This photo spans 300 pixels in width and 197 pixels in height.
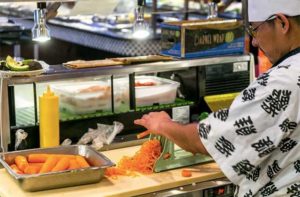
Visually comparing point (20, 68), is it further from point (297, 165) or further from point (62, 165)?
point (297, 165)

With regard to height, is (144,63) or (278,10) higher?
(278,10)

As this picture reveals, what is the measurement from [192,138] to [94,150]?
2.18 feet

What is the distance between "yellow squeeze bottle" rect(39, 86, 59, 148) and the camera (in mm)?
2951

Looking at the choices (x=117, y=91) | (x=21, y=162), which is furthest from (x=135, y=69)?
(x=21, y=162)

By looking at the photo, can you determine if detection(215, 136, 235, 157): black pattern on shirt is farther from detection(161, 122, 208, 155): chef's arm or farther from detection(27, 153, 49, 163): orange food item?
detection(27, 153, 49, 163): orange food item

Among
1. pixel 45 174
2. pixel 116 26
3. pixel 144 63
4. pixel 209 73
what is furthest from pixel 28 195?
pixel 116 26

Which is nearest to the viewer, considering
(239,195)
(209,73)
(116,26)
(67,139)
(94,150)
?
(239,195)

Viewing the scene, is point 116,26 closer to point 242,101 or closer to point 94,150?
point 94,150

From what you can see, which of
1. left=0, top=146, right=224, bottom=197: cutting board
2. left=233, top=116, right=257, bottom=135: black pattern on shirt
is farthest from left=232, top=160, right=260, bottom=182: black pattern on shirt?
left=0, top=146, right=224, bottom=197: cutting board

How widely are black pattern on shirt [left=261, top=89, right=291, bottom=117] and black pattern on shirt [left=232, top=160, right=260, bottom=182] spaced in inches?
8.6

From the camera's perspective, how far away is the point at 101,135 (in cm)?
318

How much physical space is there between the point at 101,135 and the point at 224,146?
3.73ft

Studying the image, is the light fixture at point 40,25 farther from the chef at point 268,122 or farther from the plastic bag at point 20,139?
the chef at point 268,122

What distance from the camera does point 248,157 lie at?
2117 millimetres
